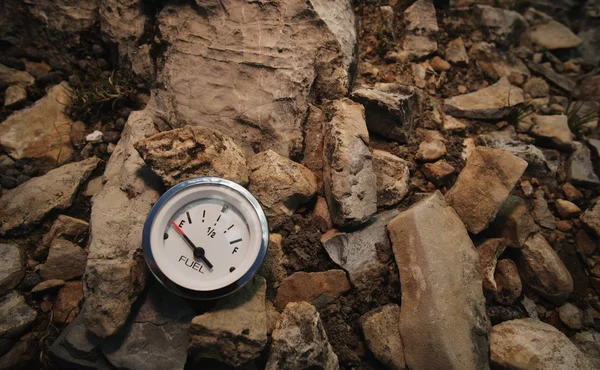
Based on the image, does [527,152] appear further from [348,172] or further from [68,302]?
[68,302]

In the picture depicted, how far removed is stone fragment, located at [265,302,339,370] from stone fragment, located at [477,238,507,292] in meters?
1.15

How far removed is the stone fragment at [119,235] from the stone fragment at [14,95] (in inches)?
41.6

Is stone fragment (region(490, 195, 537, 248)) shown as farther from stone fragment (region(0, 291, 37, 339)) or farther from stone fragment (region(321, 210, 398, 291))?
stone fragment (region(0, 291, 37, 339))

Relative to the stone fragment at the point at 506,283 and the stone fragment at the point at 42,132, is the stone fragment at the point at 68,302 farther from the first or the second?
the stone fragment at the point at 506,283

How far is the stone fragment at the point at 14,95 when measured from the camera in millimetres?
3369

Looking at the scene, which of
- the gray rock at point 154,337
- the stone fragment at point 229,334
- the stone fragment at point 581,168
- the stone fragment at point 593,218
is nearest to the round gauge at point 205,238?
the stone fragment at point 229,334

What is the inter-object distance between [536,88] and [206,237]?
3324 mm

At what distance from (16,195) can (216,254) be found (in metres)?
1.67

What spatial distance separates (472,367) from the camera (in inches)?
94.7

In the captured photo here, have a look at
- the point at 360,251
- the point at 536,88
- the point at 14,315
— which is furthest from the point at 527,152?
the point at 14,315

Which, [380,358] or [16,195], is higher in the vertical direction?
[16,195]

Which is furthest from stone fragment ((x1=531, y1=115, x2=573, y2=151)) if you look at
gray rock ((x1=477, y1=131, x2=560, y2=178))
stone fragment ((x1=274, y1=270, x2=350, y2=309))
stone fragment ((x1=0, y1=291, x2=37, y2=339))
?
stone fragment ((x1=0, y1=291, x2=37, y2=339))

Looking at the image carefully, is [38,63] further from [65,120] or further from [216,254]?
[216,254]

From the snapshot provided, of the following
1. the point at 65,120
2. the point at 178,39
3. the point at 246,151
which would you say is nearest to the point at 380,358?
the point at 246,151
